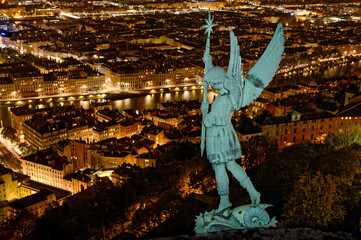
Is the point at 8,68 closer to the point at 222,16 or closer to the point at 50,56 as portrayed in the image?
the point at 50,56

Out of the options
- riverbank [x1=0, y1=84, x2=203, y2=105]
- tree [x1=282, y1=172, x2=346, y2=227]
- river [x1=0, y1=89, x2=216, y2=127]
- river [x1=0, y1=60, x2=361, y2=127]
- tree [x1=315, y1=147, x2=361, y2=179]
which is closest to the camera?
tree [x1=282, y1=172, x2=346, y2=227]

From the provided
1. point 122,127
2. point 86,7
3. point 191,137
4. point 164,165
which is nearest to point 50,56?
point 122,127

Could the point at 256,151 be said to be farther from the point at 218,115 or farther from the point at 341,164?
the point at 218,115

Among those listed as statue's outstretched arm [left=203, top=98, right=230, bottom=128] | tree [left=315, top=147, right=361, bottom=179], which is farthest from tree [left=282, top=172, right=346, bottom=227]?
statue's outstretched arm [left=203, top=98, right=230, bottom=128]

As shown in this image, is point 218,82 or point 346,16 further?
point 346,16

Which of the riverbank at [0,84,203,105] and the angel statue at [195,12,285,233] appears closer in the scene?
the angel statue at [195,12,285,233]

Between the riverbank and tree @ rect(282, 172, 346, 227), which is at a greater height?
tree @ rect(282, 172, 346, 227)

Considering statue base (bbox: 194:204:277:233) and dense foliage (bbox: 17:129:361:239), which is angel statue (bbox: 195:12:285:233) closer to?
statue base (bbox: 194:204:277:233)

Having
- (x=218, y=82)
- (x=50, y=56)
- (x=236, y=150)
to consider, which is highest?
(x=218, y=82)
